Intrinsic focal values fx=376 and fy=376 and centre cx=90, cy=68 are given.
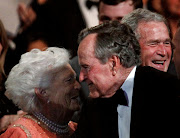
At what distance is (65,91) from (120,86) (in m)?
0.62

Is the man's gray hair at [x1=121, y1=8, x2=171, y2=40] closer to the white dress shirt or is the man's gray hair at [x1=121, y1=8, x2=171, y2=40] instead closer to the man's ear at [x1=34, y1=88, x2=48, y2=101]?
the white dress shirt

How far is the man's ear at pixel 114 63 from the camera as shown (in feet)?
8.47

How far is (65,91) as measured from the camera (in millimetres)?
3082

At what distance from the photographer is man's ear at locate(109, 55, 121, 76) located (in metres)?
2.58

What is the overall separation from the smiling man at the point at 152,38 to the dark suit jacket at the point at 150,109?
62 centimetres

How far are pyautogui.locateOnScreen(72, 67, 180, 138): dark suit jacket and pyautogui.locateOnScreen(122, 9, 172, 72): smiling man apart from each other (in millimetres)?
624

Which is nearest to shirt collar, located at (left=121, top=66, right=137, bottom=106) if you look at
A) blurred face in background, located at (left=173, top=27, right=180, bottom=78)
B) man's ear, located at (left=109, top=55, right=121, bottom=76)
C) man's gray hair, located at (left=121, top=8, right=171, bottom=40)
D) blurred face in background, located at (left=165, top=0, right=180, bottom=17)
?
man's ear, located at (left=109, top=55, right=121, bottom=76)

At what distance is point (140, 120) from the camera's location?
93.4 inches

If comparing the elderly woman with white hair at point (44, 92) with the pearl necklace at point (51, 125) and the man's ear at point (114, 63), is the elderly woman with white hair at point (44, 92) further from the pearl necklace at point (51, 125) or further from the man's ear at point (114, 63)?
the man's ear at point (114, 63)

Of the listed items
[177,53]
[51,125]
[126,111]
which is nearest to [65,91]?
[51,125]

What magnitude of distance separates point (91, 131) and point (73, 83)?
20.7 inches

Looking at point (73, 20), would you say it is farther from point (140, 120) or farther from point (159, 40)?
point (140, 120)

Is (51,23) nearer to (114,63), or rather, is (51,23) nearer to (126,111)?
(114,63)

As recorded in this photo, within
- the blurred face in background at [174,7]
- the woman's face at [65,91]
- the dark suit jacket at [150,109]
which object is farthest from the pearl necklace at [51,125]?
the blurred face in background at [174,7]
